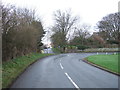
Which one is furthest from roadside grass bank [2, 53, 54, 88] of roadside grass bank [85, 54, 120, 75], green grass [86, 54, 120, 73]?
green grass [86, 54, 120, 73]

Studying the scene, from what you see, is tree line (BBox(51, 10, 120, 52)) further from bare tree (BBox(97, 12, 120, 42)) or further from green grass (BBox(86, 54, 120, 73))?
green grass (BBox(86, 54, 120, 73))

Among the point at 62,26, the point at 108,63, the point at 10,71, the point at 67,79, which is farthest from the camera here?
the point at 62,26

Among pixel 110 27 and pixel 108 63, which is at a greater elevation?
pixel 110 27

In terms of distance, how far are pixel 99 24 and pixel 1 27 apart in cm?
5468

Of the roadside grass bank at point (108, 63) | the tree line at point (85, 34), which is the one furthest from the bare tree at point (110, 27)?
the roadside grass bank at point (108, 63)

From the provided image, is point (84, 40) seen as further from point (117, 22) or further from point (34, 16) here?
point (34, 16)

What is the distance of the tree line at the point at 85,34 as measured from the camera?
4950 centimetres

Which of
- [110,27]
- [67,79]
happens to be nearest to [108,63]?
[67,79]

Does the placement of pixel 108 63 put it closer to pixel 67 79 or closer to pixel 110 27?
pixel 67 79

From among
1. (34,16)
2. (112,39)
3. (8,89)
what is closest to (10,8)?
(8,89)

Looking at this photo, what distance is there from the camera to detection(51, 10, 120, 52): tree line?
162 ft

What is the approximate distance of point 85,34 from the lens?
66.2m

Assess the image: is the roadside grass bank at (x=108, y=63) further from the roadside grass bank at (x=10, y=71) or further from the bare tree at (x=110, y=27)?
the bare tree at (x=110, y=27)

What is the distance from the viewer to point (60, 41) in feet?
166
